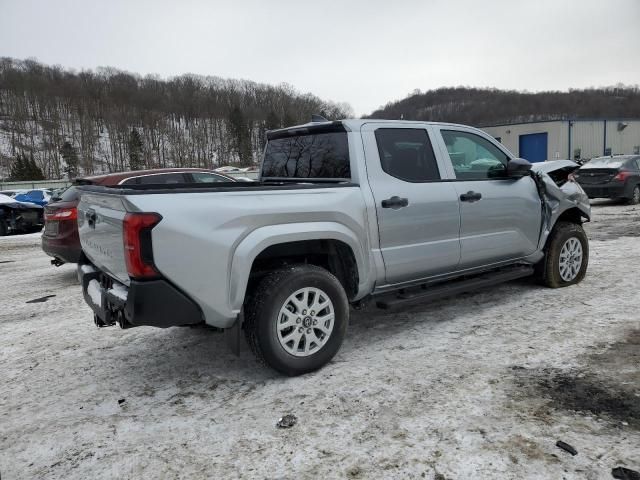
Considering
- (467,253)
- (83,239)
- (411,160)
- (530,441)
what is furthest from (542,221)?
(83,239)

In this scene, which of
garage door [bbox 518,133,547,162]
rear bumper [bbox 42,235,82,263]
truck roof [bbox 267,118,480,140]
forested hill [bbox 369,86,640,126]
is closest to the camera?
truck roof [bbox 267,118,480,140]

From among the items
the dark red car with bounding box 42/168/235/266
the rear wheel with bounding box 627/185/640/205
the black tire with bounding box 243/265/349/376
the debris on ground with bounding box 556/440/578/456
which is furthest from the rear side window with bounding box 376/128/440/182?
the rear wheel with bounding box 627/185/640/205

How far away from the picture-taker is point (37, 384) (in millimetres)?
3531

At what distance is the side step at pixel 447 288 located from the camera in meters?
3.85

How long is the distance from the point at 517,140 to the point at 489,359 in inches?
1926

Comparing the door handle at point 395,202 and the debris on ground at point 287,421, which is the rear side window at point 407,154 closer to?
the door handle at point 395,202

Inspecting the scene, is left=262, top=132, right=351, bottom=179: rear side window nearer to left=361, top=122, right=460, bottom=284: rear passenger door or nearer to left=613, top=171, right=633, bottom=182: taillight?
left=361, top=122, right=460, bottom=284: rear passenger door

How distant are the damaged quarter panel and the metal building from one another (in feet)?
137

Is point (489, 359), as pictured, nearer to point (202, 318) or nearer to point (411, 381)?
point (411, 381)

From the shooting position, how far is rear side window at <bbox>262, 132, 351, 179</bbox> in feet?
A: 12.8

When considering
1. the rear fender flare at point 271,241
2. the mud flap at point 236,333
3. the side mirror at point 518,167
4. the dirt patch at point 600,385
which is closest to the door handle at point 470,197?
the side mirror at point 518,167

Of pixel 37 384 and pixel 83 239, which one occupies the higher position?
pixel 83 239

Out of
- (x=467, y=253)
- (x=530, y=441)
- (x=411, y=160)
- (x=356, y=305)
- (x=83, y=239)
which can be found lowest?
(x=530, y=441)

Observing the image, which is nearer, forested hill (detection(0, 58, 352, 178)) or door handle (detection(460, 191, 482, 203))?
door handle (detection(460, 191, 482, 203))
